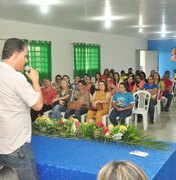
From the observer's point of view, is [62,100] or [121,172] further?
[62,100]

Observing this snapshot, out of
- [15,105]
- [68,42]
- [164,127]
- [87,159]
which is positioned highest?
[68,42]

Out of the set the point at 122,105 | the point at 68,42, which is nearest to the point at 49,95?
the point at 122,105

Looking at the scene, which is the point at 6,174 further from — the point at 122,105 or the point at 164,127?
the point at 164,127

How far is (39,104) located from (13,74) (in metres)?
0.22

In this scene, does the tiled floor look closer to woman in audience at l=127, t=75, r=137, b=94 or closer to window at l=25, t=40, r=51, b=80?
woman in audience at l=127, t=75, r=137, b=94

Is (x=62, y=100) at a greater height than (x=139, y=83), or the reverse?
(x=139, y=83)

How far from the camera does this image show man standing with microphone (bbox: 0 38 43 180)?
1.58 meters

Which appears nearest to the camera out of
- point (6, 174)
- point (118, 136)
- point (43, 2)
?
point (6, 174)

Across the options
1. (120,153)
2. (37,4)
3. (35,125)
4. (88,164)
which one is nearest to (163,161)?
(120,153)

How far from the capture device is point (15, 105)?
5.26ft

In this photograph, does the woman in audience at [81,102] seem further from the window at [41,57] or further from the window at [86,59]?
the window at [86,59]

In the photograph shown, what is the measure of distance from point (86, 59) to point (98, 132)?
21.8 feet

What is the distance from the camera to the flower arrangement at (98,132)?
2158 millimetres

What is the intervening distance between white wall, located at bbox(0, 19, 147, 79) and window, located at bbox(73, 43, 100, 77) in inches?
6.9
